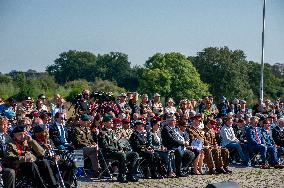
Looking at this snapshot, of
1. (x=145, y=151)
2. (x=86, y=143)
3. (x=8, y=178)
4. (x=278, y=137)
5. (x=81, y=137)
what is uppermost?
(x=278, y=137)

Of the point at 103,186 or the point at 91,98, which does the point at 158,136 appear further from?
the point at 91,98

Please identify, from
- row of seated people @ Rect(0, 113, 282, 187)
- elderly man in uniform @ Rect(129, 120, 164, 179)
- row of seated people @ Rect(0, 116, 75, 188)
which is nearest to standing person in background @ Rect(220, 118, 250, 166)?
row of seated people @ Rect(0, 113, 282, 187)

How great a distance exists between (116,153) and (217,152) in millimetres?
3220

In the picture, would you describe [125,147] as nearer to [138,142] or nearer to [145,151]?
[138,142]

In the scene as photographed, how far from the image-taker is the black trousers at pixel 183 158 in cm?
1265

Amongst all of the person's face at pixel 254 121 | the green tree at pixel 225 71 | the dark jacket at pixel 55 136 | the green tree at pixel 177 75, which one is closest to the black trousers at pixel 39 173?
the dark jacket at pixel 55 136

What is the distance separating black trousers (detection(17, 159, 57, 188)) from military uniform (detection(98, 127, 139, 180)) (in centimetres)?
223

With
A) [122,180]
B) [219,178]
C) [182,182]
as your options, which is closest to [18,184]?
[122,180]

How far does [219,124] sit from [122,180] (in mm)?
5647

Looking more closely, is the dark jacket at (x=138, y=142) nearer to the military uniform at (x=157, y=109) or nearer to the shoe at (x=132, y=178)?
the shoe at (x=132, y=178)

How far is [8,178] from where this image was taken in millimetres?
8922

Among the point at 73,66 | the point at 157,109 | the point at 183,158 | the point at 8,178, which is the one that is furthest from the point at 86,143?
the point at 73,66

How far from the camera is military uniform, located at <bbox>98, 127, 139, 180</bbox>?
456 inches

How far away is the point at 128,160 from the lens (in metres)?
11.8
